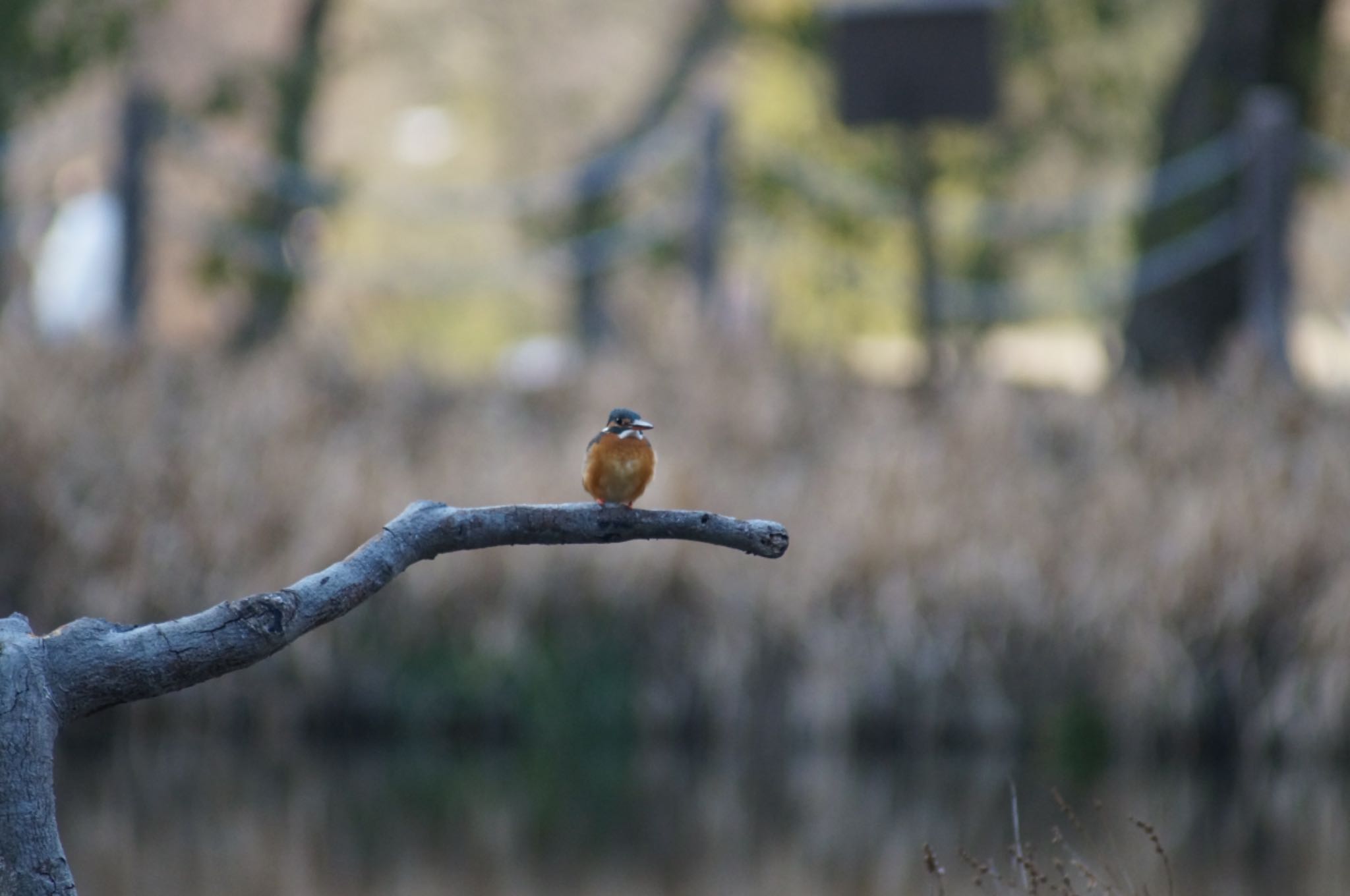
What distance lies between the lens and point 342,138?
17.7 m

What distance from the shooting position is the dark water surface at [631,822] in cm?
398

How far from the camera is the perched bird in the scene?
1.87m

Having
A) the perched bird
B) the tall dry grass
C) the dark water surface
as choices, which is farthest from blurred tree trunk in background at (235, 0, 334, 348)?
the perched bird

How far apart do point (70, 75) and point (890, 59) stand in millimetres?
4083

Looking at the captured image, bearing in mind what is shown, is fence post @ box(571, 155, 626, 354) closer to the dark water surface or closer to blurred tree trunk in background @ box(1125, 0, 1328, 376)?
blurred tree trunk in background @ box(1125, 0, 1328, 376)

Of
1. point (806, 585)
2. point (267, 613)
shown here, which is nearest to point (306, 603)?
point (267, 613)

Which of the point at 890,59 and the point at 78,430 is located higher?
the point at 890,59

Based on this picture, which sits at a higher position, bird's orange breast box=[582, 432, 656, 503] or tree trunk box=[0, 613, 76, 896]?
bird's orange breast box=[582, 432, 656, 503]

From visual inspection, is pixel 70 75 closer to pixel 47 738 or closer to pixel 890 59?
pixel 890 59

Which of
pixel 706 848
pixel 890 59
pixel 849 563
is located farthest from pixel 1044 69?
pixel 706 848

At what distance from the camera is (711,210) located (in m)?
8.36

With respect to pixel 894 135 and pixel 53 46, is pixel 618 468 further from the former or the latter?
pixel 894 135

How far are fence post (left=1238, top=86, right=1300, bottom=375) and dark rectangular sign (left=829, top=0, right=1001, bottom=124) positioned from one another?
131cm

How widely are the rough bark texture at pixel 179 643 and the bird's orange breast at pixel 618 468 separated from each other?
138 millimetres
